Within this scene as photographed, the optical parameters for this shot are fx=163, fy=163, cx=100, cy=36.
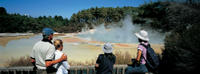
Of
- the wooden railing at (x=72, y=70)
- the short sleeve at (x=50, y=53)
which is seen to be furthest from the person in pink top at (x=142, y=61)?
the short sleeve at (x=50, y=53)

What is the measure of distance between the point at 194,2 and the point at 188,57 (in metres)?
4.38

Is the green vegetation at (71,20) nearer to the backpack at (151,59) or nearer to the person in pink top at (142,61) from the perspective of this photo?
the person in pink top at (142,61)

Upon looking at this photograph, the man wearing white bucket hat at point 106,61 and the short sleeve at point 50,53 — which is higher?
the short sleeve at point 50,53

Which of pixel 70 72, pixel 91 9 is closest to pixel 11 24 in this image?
pixel 91 9

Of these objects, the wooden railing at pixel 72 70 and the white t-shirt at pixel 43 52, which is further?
the wooden railing at pixel 72 70

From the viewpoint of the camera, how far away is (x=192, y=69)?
3.41 m

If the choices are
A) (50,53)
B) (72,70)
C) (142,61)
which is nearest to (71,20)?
(72,70)

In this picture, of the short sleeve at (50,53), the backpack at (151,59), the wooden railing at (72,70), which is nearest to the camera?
the short sleeve at (50,53)

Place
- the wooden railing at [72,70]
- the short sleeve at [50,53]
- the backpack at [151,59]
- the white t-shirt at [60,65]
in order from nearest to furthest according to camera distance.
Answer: the short sleeve at [50,53] < the white t-shirt at [60,65] < the backpack at [151,59] < the wooden railing at [72,70]

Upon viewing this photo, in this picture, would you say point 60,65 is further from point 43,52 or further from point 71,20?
point 71,20

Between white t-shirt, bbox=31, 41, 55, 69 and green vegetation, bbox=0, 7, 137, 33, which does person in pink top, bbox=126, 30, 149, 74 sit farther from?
green vegetation, bbox=0, 7, 137, 33

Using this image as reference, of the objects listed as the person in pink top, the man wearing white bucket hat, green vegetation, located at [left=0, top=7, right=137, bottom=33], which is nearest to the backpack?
the person in pink top

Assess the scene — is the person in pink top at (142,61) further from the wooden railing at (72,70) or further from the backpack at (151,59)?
the wooden railing at (72,70)

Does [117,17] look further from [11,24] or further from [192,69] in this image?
[192,69]
